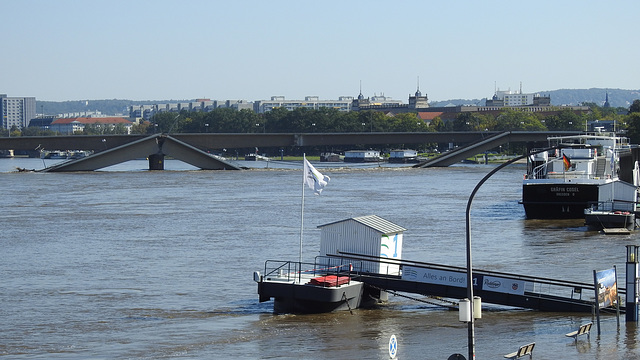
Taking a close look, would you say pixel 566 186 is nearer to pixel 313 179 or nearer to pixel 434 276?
pixel 434 276

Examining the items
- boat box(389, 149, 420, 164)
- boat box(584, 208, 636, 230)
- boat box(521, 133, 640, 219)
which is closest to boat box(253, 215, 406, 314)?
boat box(584, 208, 636, 230)

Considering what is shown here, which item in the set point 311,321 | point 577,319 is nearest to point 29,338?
point 311,321

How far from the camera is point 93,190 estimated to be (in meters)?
97.4

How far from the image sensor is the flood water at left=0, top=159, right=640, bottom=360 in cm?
2877

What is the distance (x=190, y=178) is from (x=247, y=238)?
65.0 meters

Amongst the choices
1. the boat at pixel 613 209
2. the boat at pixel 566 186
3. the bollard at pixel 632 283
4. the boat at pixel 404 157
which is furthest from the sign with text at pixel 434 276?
the boat at pixel 404 157

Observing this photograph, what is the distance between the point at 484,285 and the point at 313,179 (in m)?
6.72

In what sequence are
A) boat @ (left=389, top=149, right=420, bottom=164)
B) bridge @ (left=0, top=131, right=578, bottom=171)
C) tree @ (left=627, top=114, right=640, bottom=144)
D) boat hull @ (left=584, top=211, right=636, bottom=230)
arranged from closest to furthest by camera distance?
boat hull @ (left=584, top=211, right=636, bottom=230) → bridge @ (left=0, top=131, right=578, bottom=171) → tree @ (left=627, top=114, right=640, bottom=144) → boat @ (left=389, top=149, right=420, bottom=164)

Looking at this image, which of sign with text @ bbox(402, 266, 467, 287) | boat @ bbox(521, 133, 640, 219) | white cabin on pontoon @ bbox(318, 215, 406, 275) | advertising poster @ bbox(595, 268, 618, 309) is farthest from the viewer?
boat @ bbox(521, 133, 640, 219)

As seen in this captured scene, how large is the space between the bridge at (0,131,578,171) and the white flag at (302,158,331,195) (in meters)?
88.3

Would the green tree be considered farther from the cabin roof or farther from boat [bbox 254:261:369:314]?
boat [bbox 254:261:369:314]

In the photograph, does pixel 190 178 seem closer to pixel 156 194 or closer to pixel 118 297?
pixel 156 194

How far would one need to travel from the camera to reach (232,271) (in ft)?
143

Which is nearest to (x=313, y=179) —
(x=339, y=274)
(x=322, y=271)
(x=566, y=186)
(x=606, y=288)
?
(x=322, y=271)
